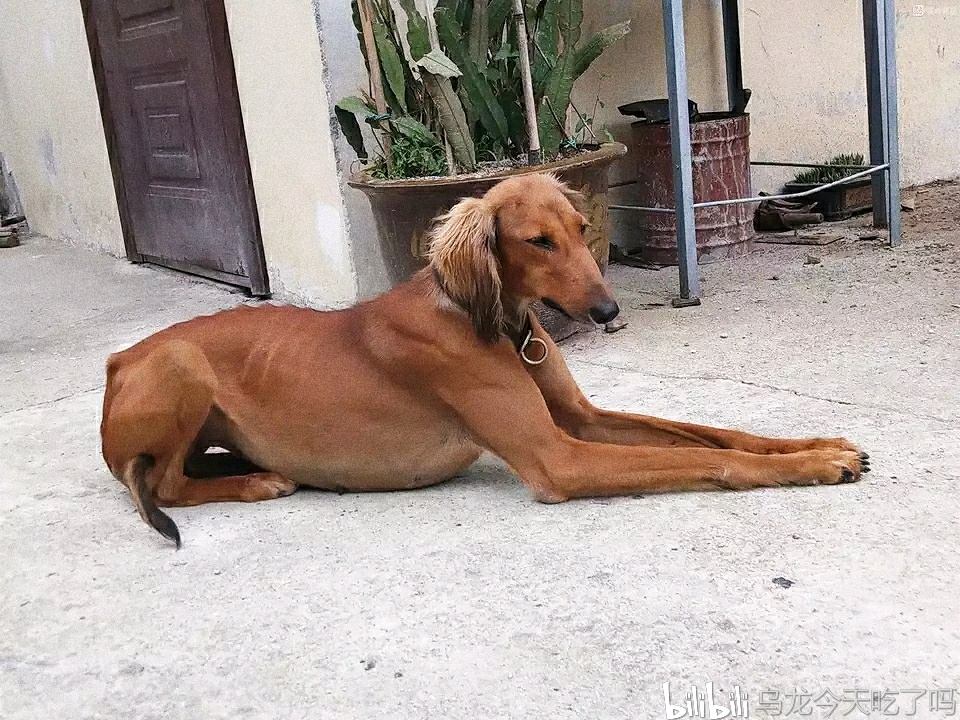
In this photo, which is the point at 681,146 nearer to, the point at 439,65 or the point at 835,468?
the point at 439,65

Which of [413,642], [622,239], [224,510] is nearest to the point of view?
[413,642]

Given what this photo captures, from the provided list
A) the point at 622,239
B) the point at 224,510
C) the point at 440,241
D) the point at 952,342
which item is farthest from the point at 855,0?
the point at 224,510

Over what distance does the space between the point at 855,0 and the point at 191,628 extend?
17.5ft

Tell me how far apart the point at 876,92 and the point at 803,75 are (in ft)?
3.36

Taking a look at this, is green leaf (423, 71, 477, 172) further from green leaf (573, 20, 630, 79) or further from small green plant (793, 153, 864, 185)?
small green plant (793, 153, 864, 185)

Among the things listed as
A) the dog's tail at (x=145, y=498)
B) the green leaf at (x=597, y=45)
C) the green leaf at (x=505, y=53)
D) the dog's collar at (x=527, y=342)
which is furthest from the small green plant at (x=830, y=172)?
the dog's tail at (x=145, y=498)

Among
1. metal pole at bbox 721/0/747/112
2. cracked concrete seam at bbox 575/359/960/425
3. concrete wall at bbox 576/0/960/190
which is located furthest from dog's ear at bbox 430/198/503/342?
metal pole at bbox 721/0/747/112

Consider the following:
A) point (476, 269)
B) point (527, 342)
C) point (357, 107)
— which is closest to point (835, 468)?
point (527, 342)

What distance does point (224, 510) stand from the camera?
263 cm

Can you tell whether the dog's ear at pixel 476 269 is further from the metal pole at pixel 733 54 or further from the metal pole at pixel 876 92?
the metal pole at pixel 733 54

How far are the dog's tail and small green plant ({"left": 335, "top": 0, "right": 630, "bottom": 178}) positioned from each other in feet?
5.45

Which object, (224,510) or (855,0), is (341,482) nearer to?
(224,510)

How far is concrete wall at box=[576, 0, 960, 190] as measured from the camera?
529cm

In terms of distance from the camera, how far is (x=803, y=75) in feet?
19.2
